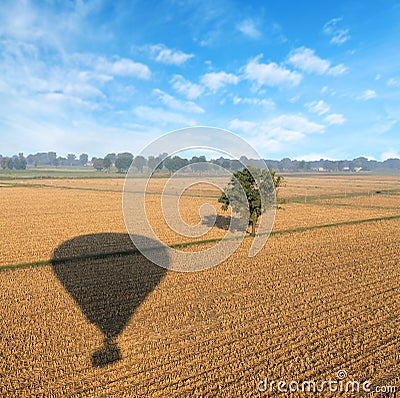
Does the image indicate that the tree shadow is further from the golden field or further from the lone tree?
the golden field

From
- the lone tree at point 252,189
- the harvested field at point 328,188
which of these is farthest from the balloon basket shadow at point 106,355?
the harvested field at point 328,188

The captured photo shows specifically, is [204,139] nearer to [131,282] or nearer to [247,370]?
[131,282]

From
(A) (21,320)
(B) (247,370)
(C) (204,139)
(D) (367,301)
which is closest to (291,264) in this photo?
(D) (367,301)

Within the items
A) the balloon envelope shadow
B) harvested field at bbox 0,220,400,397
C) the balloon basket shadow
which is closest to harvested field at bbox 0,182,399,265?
the balloon envelope shadow

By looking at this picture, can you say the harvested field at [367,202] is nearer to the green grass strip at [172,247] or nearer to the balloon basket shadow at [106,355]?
the green grass strip at [172,247]

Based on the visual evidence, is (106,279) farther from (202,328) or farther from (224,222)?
(224,222)

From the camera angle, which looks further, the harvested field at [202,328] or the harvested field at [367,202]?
the harvested field at [367,202]

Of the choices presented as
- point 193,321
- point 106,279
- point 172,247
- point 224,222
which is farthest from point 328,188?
point 193,321
